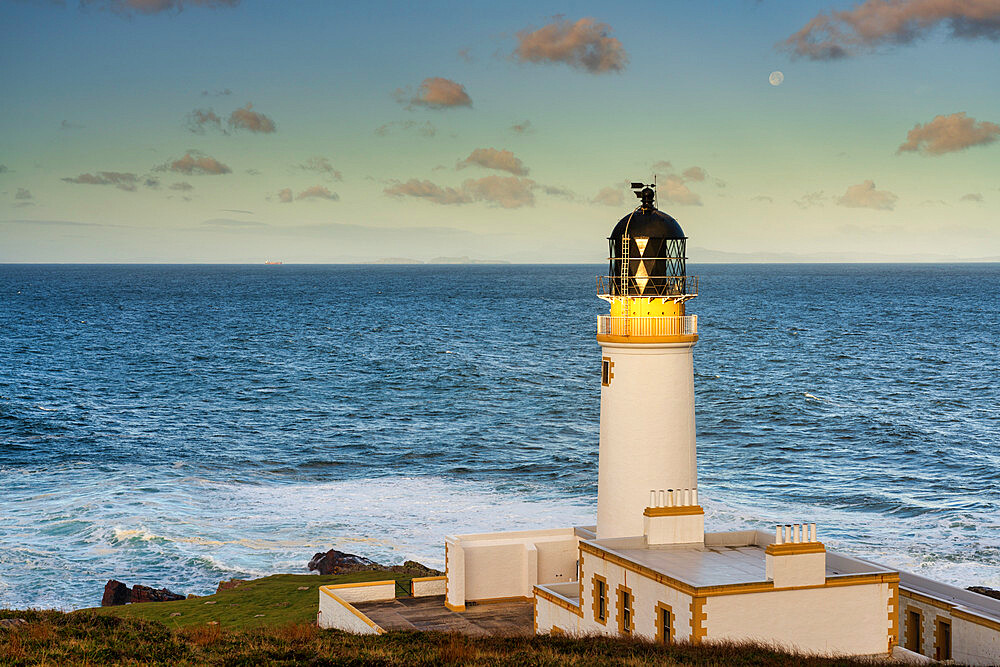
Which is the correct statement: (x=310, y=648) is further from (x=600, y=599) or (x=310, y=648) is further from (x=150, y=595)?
(x=150, y=595)

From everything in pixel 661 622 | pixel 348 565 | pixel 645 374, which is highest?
pixel 645 374

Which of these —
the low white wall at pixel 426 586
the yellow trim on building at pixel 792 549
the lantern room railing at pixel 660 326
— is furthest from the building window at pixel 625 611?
the low white wall at pixel 426 586

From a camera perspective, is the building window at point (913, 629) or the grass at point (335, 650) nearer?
the grass at point (335, 650)

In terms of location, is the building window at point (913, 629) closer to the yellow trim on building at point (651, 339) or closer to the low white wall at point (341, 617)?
the yellow trim on building at point (651, 339)

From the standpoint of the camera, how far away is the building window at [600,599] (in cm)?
1981

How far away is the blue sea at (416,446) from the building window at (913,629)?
562 inches

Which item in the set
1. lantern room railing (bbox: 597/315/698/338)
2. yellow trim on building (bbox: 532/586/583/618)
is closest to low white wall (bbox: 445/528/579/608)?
yellow trim on building (bbox: 532/586/583/618)

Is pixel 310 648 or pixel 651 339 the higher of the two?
pixel 651 339

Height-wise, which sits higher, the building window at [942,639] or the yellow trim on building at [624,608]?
the yellow trim on building at [624,608]

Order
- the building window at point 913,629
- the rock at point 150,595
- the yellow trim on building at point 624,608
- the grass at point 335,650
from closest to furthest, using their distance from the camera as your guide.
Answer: the grass at point 335,650 → the yellow trim on building at point 624,608 → the building window at point 913,629 → the rock at point 150,595

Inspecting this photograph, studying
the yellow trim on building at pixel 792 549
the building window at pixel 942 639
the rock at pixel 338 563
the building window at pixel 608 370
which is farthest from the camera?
the rock at pixel 338 563

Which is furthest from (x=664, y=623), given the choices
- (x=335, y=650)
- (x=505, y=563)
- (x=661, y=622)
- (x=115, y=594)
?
(x=115, y=594)

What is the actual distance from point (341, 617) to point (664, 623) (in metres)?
8.53

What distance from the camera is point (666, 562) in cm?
1969
